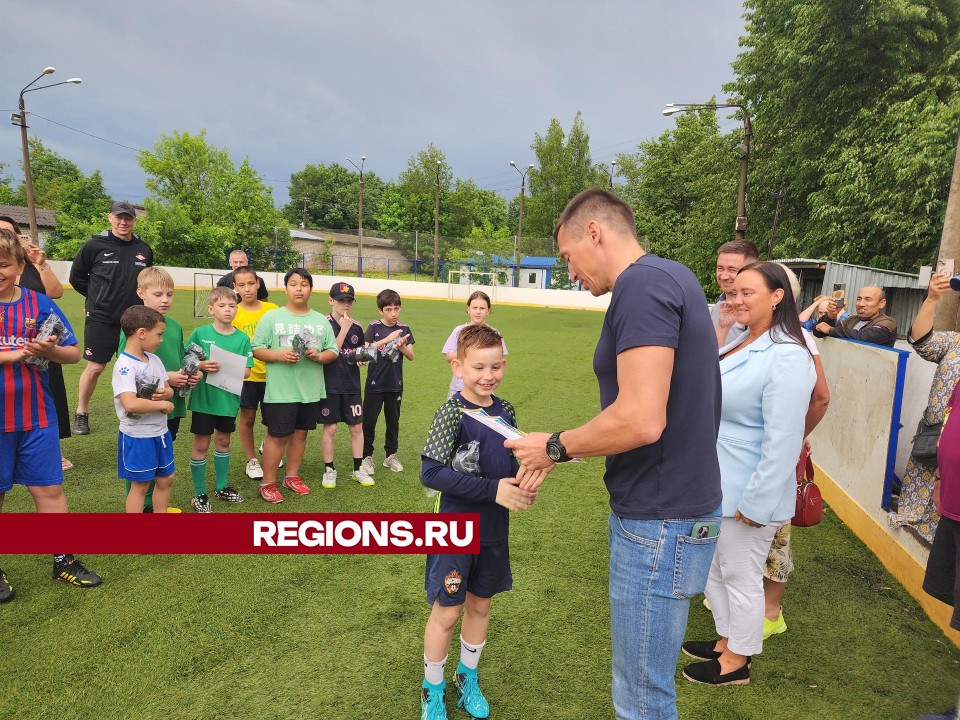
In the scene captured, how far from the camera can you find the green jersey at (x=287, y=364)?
504 centimetres

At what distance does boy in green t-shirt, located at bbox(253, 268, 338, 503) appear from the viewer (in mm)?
5008

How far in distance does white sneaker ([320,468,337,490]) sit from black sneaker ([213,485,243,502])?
740 millimetres

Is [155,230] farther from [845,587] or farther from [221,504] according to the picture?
[845,587]

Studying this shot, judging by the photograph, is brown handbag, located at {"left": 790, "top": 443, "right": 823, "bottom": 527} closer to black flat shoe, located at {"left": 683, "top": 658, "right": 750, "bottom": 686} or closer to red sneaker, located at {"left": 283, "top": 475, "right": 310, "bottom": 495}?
black flat shoe, located at {"left": 683, "top": 658, "right": 750, "bottom": 686}

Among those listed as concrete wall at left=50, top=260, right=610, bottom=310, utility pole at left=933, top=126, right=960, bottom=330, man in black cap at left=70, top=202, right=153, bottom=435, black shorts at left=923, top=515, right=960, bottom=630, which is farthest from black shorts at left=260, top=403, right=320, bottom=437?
concrete wall at left=50, top=260, right=610, bottom=310

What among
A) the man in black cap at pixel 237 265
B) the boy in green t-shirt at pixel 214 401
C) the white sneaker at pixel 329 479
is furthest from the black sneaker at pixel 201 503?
the man in black cap at pixel 237 265

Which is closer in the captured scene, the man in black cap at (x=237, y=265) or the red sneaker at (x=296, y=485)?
the red sneaker at (x=296, y=485)

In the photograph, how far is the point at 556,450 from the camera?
1.91 metres

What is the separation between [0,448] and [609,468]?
11.5 feet

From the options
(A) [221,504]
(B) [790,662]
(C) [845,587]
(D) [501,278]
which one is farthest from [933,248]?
(D) [501,278]

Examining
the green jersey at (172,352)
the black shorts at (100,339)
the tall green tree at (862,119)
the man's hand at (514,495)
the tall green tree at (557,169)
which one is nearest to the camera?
the man's hand at (514,495)

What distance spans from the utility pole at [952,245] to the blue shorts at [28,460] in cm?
727

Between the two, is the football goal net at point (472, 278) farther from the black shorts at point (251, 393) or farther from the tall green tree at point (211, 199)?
the black shorts at point (251, 393)

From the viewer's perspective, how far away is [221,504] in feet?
16.4
